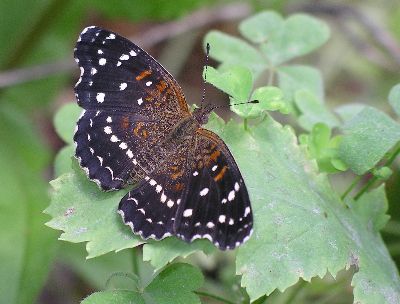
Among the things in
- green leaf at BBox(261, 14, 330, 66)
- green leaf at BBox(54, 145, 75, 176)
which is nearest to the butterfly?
green leaf at BBox(54, 145, 75, 176)

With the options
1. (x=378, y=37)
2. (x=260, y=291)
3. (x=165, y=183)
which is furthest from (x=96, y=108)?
(x=378, y=37)

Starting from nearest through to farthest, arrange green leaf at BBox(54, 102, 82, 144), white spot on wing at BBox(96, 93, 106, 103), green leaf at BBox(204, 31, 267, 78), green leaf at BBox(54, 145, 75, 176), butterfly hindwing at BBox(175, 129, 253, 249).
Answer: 1. butterfly hindwing at BBox(175, 129, 253, 249)
2. white spot on wing at BBox(96, 93, 106, 103)
3. green leaf at BBox(54, 145, 75, 176)
4. green leaf at BBox(54, 102, 82, 144)
5. green leaf at BBox(204, 31, 267, 78)

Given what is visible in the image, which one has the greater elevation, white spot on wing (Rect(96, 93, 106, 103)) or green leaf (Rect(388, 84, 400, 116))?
green leaf (Rect(388, 84, 400, 116))

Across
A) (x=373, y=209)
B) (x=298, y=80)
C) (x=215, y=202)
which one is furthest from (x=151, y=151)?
(x=298, y=80)

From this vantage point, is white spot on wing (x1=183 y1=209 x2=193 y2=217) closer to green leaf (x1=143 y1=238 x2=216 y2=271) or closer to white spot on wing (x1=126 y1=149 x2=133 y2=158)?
green leaf (x1=143 y1=238 x2=216 y2=271)

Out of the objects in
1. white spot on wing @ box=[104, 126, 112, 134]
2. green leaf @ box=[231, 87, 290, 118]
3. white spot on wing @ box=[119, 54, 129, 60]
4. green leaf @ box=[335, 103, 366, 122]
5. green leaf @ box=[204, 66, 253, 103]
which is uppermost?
green leaf @ box=[231, 87, 290, 118]

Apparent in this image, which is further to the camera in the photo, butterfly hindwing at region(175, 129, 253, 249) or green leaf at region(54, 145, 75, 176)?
green leaf at region(54, 145, 75, 176)

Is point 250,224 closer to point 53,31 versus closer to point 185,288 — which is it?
point 185,288
